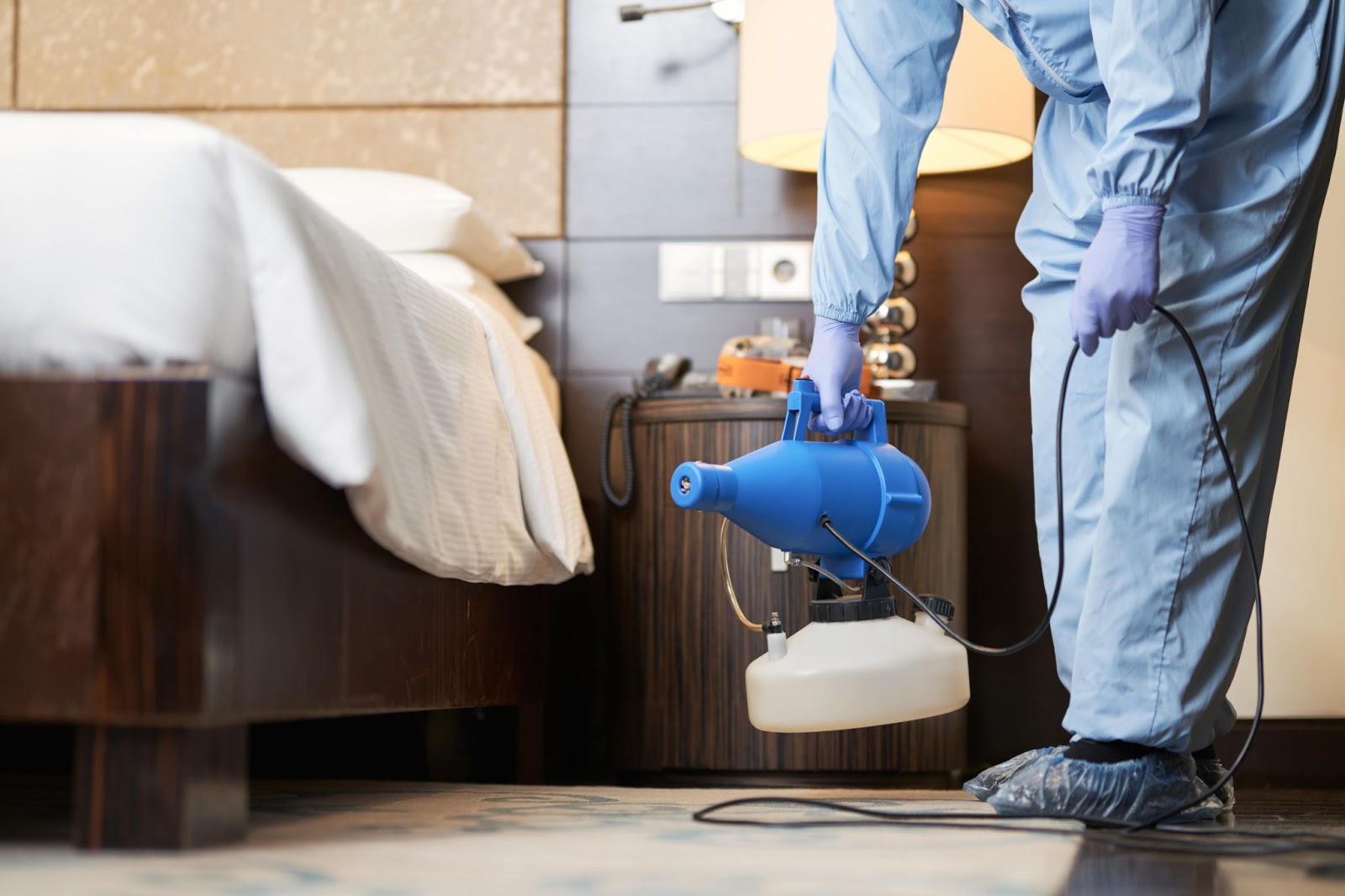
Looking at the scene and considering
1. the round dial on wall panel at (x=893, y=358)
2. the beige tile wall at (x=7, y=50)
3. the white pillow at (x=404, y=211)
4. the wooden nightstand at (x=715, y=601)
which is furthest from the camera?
the beige tile wall at (x=7, y=50)

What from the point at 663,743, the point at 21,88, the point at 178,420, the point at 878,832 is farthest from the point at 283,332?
the point at 21,88

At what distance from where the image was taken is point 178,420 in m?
0.92

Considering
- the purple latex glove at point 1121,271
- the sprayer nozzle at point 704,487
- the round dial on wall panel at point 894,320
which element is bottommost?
the sprayer nozzle at point 704,487

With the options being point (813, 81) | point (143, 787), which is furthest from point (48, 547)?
point (813, 81)

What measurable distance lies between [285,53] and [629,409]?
3.49 feet

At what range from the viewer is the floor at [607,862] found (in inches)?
31.9

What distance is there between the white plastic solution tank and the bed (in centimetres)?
43

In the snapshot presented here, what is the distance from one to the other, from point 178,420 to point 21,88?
1.94 m

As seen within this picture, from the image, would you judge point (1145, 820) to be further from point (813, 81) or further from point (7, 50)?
point (7, 50)

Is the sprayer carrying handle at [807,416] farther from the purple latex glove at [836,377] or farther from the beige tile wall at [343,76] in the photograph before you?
the beige tile wall at [343,76]

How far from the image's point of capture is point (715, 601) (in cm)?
188

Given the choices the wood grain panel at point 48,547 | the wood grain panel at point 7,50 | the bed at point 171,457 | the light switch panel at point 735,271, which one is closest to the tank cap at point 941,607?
the bed at point 171,457

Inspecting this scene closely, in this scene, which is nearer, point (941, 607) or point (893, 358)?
point (941, 607)

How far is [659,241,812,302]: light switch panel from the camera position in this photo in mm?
2350
